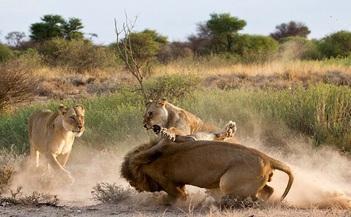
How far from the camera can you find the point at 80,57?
122 feet

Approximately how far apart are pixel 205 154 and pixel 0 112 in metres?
14.7

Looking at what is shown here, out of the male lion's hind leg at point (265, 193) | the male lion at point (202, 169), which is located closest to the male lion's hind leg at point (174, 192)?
the male lion at point (202, 169)

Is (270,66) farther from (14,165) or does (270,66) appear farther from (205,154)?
(205,154)

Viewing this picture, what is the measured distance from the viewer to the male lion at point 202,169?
23.2ft

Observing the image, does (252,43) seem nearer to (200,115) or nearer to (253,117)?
(200,115)

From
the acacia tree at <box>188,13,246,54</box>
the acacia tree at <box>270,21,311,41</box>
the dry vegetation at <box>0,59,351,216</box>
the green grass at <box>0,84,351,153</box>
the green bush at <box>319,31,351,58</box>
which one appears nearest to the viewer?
the dry vegetation at <box>0,59,351,216</box>

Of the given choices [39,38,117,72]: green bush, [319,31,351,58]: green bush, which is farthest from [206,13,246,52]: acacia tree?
[39,38,117,72]: green bush

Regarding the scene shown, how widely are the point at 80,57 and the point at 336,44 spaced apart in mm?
15442

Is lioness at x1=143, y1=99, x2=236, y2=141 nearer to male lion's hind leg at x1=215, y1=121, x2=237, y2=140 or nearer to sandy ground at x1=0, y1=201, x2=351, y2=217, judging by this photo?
male lion's hind leg at x1=215, y1=121, x2=237, y2=140

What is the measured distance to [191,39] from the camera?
2414 inches

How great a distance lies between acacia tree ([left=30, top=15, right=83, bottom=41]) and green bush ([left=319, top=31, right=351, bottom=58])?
18.2 meters

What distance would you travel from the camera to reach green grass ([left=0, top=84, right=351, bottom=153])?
12836mm

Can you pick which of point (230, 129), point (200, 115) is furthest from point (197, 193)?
point (200, 115)

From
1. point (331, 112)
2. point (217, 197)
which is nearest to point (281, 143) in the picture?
point (331, 112)
